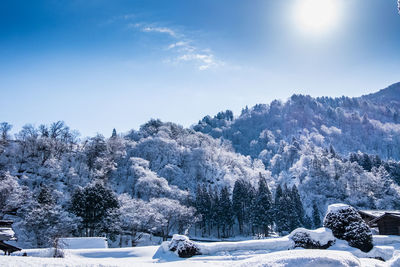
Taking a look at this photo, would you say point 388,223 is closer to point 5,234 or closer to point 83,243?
point 83,243

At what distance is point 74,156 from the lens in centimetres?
6291

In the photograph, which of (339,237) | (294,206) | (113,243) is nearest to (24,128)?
(113,243)

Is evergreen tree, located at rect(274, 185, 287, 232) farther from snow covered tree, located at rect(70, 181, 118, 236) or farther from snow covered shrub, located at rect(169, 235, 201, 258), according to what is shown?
snow covered shrub, located at rect(169, 235, 201, 258)

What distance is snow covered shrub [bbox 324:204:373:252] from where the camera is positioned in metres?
19.5

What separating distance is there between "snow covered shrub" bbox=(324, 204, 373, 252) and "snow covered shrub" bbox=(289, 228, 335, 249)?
0.81 metres

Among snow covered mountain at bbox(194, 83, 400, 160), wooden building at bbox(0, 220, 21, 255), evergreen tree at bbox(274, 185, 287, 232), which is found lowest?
evergreen tree at bbox(274, 185, 287, 232)

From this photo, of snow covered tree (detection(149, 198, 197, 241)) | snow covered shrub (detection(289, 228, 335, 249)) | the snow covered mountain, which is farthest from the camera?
the snow covered mountain

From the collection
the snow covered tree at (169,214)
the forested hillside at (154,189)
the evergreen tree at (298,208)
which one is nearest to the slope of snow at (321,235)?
the forested hillside at (154,189)

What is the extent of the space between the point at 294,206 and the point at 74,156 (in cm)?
5014

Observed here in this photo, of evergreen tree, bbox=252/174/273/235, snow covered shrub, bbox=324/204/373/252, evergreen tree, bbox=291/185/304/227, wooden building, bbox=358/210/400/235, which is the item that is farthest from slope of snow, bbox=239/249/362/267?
evergreen tree, bbox=291/185/304/227

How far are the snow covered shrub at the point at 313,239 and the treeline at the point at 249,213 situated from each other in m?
34.7

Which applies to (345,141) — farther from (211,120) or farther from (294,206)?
(294,206)

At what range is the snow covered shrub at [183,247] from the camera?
→ 18.8 meters

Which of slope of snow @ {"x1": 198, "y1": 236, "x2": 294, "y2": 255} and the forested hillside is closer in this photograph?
slope of snow @ {"x1": 198, "y1": 236, "x2": 294, "y2": 255}
